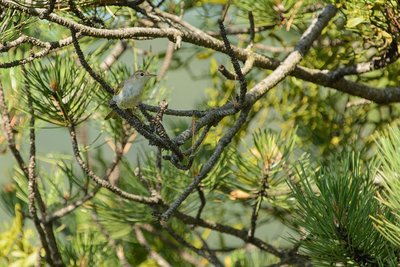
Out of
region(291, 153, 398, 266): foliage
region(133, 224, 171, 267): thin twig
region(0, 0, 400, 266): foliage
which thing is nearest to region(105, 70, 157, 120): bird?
region(0, 0, 400, 266): foliage

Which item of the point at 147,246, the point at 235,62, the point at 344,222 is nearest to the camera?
the point at 235,62

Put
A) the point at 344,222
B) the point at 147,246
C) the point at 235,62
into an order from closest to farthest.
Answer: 1. the point at 235,62
2. the point at 344,222
3. the point at 147,246

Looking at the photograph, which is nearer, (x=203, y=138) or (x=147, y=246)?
(x=203, y=138)

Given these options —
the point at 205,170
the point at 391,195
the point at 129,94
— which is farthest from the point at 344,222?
the point at 129,94

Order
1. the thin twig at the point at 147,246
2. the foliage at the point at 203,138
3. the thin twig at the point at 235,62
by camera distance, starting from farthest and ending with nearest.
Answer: the thin twig at the point at 147,246
the foliage at the point at 203,138
the thin twig at the point at 235,62

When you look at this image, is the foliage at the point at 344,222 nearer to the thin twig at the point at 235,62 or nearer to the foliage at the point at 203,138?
the foliage at the point at 203,138

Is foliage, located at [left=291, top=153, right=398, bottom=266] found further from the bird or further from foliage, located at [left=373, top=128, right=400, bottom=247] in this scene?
the bird

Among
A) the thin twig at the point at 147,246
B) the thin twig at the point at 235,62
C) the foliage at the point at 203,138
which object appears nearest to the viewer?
the thin twig at the point at 235,62

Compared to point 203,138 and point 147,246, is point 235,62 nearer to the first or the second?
point 203,138

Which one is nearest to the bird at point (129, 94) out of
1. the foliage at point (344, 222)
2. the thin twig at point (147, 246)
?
the foliage at point (344, 222)

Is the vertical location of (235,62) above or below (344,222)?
above

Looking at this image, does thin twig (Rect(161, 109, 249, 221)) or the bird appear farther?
the bird

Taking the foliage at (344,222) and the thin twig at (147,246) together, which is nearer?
the foliage at (344,222)

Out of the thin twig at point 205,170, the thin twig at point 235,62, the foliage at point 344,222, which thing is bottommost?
the foliage at point 344,222
